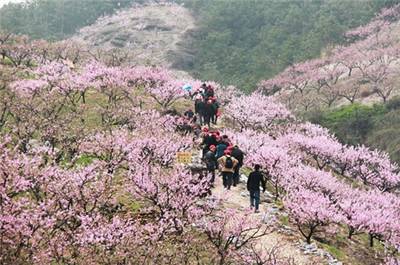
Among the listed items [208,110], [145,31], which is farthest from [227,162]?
[145,31]

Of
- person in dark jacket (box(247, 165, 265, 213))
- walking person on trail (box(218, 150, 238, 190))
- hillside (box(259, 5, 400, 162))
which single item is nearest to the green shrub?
hillside (box(259, 5, 400, 162))

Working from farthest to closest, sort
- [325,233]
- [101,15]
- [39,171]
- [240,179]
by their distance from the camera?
[101,15] → [240,179] → [325,233] → [39,171]

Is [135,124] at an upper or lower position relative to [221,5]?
lower

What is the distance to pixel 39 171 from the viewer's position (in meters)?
15.1

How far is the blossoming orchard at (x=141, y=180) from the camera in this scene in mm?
12336

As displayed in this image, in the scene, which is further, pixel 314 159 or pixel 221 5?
pixel 221 5

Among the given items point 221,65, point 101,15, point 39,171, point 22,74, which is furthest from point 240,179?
point 101,15

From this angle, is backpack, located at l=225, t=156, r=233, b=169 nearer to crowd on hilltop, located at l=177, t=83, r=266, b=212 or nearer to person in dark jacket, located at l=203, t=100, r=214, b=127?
crowd on hilltop, located at l=177, t=83, r=266, b=212

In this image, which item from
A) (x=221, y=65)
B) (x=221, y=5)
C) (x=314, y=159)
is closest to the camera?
(x=314, y=159)

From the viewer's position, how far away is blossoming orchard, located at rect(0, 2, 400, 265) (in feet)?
40.5

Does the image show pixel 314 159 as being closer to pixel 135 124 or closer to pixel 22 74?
pixel 135 124

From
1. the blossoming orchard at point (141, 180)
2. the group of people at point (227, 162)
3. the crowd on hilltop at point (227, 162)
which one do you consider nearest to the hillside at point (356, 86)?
the blossoming orchard at point (141, 180)

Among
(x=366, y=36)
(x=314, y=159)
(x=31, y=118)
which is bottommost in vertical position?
(x=314, y=159)

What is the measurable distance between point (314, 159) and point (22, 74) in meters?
23.4
